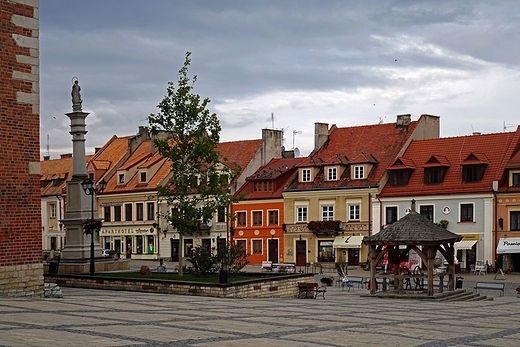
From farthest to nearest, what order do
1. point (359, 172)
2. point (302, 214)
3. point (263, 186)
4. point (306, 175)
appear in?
point (263, 186), point (306, 175), point (302, 214), point (359, 172)

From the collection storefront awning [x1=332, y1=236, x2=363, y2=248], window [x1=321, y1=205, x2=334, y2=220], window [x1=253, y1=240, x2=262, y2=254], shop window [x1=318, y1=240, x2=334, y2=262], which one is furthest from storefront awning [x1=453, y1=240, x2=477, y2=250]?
window [x1=253, y1=240, x2=262, y2=254]

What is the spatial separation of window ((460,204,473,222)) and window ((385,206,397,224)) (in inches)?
182

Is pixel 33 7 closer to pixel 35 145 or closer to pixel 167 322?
pixel 35 145

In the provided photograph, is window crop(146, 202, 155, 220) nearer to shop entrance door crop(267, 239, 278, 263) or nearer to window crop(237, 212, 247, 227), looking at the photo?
window crop(237, 212, 247, 227)

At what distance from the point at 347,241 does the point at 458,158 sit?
9.04 metres

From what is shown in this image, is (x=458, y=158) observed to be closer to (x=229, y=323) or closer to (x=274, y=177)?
(x=274, y=177)

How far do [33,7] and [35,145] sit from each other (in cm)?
364

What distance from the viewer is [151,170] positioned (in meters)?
68.4

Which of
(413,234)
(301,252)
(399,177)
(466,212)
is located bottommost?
(301,252)

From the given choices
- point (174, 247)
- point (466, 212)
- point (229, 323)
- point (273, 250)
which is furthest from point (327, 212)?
point (229, 323)

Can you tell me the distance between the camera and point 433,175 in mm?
54500

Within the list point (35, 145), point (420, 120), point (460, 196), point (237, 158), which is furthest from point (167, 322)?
point (237, 158)

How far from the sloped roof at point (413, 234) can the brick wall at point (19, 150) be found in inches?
601

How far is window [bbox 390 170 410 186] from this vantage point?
182 feet
